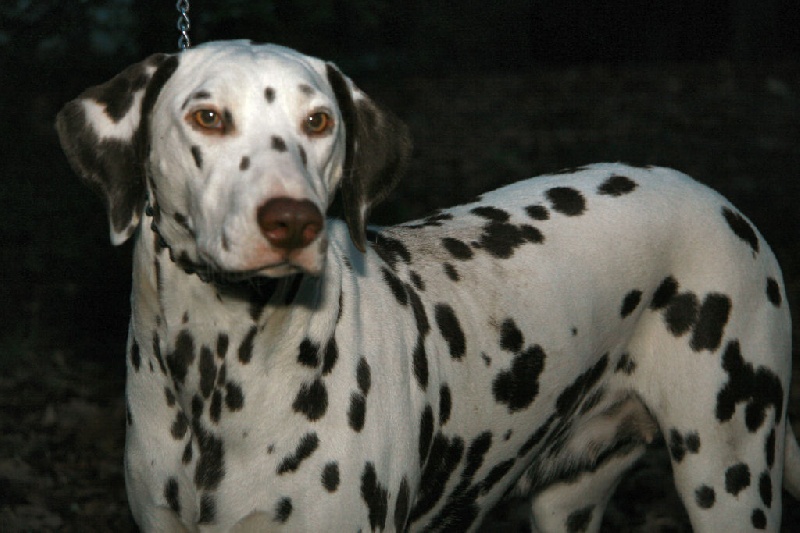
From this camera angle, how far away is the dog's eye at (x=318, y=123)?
12.6ft

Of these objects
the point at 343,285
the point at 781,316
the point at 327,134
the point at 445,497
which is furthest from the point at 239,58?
the point at 781,316

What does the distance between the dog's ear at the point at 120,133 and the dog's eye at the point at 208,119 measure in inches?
12.1

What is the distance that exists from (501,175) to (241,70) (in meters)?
11.4

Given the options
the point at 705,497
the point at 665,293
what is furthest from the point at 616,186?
the point at 705,497

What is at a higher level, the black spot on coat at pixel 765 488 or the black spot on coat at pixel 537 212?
the black spot on coat at pixel 537 212

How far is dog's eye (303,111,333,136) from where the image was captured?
12.6 feet

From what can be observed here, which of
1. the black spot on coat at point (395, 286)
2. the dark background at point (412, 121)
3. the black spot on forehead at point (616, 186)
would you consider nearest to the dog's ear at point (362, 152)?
the black spot on coat at point (395, 286)

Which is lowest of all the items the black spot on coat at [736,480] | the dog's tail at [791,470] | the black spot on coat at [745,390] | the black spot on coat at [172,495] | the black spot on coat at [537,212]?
the dog's tail at [791,470]

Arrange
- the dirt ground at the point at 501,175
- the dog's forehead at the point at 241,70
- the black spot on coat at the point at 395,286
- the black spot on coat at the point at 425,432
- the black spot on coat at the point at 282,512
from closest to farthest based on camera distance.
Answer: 1. the dog's forehead at the point at 241,70
2. the black spot on coat at the point at 282,512
3. the black spot on coat at the point at 425,432
4. the black spot on coat at the point at 395,286
5. the dirt ground at the point at 501,175

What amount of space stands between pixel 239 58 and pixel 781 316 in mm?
2872

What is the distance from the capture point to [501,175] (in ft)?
49.4

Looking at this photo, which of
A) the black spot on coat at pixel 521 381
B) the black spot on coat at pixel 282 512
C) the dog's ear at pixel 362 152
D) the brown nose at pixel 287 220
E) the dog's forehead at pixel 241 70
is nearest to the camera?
the brown nose at pixel 287 220

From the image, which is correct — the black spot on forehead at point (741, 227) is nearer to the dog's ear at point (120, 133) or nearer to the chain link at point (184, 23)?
the chain link at point (184, 23)

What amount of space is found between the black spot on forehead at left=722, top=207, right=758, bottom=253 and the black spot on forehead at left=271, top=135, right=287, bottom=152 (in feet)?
8.02
